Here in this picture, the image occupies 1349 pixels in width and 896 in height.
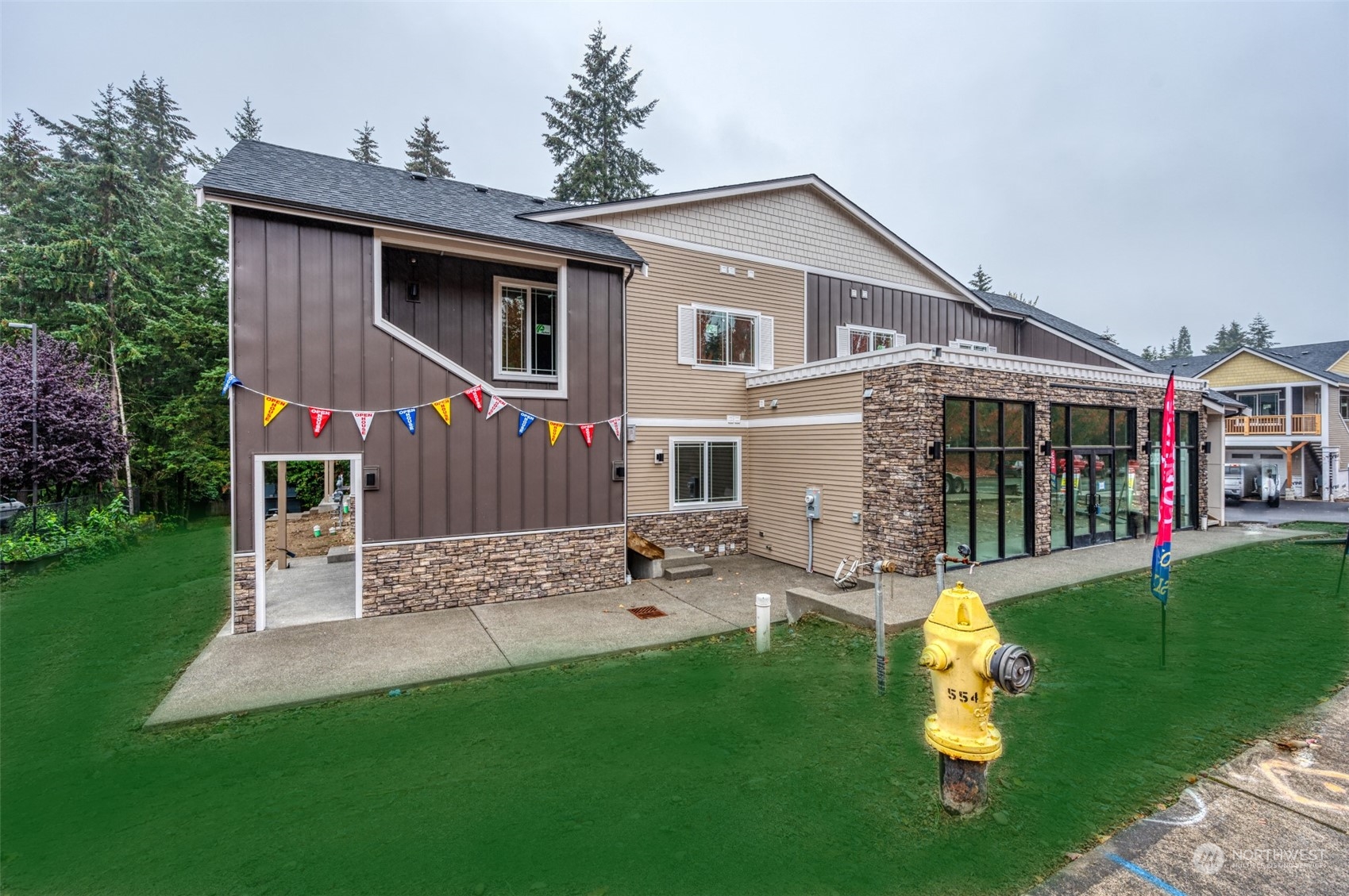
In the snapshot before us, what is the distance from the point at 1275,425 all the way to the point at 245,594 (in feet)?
122

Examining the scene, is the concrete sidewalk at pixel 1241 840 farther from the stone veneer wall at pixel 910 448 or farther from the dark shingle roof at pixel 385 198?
the dark shingle roof at pixel 385 198

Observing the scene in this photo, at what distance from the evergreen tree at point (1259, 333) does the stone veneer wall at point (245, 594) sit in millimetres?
112850

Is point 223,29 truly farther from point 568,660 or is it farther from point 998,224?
A: point 998,224

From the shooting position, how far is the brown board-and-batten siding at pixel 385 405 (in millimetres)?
7199

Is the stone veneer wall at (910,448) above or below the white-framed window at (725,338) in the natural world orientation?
below

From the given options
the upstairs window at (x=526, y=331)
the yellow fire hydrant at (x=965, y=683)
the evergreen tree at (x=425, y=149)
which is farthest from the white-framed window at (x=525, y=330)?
the evergreen tree at (x=425, y=149)

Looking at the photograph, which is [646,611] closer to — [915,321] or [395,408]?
[395,408]

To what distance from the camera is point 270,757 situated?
415 centimetres

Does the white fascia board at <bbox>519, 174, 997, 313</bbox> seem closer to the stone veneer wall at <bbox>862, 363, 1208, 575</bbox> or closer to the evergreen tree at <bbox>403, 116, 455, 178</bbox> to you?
the stone veneer wall at <bbox>862, 363, 1208, 575</bbox>

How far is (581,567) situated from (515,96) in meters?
31.4

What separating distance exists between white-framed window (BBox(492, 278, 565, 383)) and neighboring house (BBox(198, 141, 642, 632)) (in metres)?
0.03

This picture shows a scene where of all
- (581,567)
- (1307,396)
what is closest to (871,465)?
(581,567)

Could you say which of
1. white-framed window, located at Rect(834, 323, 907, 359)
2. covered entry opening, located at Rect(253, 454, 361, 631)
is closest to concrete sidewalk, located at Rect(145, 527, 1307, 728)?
covered entry opening, located at Rect(253, 454, 361, 631)

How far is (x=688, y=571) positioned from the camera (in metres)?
9.98
